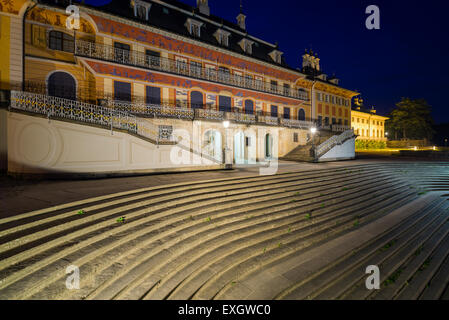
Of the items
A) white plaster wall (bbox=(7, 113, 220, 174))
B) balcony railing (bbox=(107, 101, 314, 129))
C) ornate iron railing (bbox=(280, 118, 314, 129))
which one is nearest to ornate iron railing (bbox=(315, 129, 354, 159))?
ornate iron railing (bbox=(280, 118, 314, 129))

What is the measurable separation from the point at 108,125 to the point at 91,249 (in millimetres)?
7668

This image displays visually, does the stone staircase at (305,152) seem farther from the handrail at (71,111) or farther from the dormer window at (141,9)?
the dormer window at (141,9)

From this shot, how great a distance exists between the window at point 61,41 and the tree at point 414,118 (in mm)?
66672

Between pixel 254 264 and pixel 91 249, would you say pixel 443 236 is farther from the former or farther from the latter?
pixel 91 249

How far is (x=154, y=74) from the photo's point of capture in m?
16.1

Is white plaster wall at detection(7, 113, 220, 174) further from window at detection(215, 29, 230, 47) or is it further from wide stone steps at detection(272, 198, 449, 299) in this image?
window at detection(215, 29, 230, 47)

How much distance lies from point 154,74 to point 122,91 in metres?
2.85

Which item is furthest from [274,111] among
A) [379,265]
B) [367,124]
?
[367,124]

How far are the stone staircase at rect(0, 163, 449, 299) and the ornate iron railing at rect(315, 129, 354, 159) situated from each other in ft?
34.4

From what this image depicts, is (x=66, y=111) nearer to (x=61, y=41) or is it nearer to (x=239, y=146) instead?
(x=61, y=41)

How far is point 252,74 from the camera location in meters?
22.5

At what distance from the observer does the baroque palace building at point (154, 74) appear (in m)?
11.8
